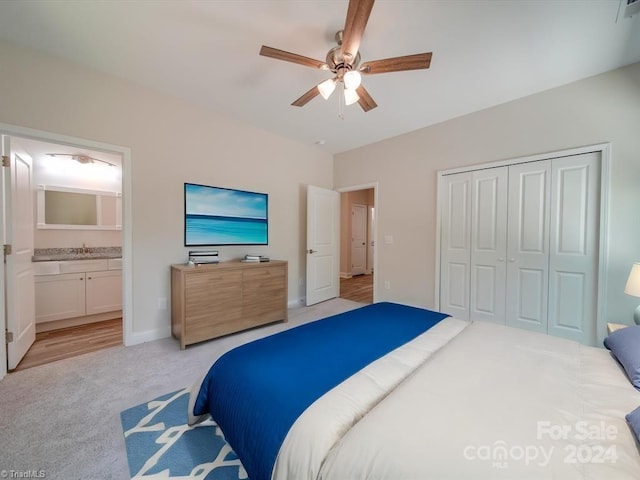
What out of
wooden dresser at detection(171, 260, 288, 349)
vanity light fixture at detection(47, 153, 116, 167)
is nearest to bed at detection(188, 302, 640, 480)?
wooden dresser at detection(171, 260, 288, 349)

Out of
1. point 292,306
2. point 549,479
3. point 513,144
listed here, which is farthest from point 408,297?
point 549,479

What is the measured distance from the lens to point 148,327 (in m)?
2.75

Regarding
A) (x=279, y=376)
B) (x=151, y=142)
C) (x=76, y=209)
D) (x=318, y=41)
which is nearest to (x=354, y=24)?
(x=318, y=41)

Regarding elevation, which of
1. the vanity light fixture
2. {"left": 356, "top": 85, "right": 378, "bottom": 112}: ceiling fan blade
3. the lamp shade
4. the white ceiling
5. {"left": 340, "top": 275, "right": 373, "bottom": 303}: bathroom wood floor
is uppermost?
the white ceiling

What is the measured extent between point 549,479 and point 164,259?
324cm

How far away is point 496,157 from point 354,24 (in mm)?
2463

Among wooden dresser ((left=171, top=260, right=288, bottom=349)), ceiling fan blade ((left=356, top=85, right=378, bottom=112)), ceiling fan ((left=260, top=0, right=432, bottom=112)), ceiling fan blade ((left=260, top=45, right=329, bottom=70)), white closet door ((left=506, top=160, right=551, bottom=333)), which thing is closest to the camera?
ceiling fan ((left=260, top=0, right=432, bottom=112))

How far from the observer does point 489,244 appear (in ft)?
10.00

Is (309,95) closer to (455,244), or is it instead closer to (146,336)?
(455,244)

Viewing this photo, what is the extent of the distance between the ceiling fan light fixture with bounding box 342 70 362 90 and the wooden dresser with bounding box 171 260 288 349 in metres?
2.14

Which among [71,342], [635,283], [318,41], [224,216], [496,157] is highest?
[318,41]

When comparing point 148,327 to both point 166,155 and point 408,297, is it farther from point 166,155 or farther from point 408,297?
point 408,297

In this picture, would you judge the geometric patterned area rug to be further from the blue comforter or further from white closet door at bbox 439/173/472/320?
white closet door at bbox 439/173/472/320

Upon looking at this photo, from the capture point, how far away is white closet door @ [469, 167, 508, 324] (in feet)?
9.71
